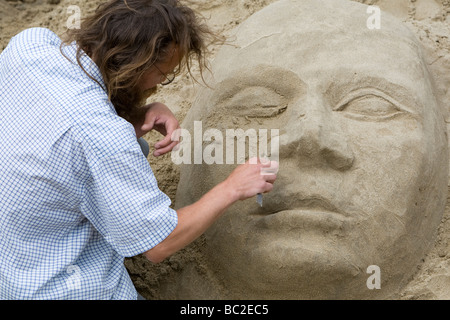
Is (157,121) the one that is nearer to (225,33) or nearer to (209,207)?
(209,207)

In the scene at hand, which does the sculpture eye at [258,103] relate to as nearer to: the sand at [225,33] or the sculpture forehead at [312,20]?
the sculpture forehead at [312,20]

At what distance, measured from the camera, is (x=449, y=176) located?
3.09 m

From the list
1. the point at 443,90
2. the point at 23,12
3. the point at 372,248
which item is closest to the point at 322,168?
the point at 372,248

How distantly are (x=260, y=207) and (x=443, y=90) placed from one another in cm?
123

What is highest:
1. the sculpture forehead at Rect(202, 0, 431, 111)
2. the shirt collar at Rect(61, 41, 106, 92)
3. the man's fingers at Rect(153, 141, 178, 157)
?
the shirt collar at Rect(61, 41, 106, 92)

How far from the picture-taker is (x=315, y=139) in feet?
8.49

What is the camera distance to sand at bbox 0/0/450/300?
2.90 metres

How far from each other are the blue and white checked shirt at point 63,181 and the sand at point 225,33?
710 millimetres

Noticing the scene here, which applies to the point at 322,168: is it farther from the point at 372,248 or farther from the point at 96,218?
the point at 96,218

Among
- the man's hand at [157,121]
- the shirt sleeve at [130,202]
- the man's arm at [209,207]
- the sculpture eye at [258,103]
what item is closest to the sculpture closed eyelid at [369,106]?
the sculpture eye at [258,103]

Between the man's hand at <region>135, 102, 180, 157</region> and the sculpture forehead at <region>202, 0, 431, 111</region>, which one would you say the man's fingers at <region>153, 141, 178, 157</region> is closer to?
the man's hand at <region>135, 102, 180, 157</region>

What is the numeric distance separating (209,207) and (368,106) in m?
0.89

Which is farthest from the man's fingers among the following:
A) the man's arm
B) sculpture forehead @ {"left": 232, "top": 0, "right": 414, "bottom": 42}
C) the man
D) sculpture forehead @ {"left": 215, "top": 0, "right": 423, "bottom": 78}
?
sculpture forehead @ {"left": 232, "top": 0, "right": 414, "bottom": 42}

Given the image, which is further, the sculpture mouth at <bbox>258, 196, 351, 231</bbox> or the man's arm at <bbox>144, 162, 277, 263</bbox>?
the sculpture mouth at <bbox>258, 196, 351, 231</bbox>
